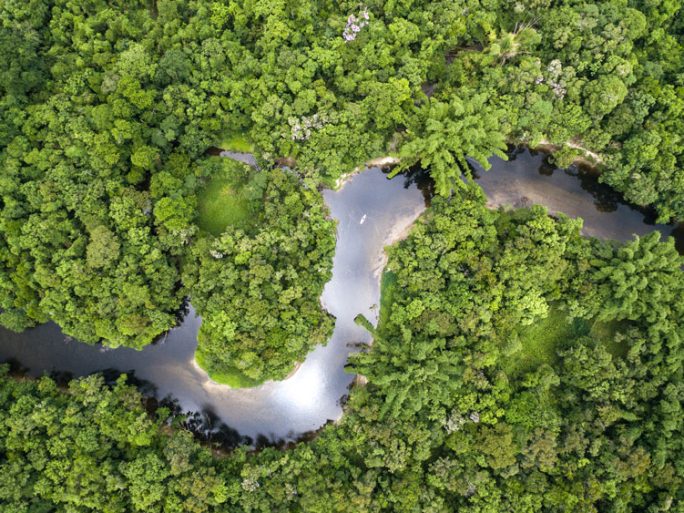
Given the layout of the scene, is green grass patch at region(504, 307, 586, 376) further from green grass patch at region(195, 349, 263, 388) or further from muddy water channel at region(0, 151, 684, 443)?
green grass patch at region(195, 349, 263, 388)

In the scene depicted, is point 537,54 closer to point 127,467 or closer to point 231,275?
point 231,275

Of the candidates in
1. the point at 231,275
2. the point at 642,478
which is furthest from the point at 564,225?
the point at 231,275

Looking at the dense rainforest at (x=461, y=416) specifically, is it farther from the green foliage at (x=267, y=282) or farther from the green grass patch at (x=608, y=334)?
the green foliage at (x=267, y=282)

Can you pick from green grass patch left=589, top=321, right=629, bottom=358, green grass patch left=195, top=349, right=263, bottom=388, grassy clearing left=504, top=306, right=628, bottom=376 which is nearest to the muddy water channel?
green grass patch left=195, top=349, right=263, bottom=388

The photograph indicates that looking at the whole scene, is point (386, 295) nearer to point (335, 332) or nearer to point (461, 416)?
point (335, 332)

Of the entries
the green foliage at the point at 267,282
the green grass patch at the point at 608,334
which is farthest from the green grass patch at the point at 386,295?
the green grass patch at the point at 608,334


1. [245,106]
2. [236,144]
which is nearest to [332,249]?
[236,144]

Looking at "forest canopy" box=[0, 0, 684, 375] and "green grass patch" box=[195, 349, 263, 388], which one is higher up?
"forest canopy" box=[0, 0, 684, 375]
